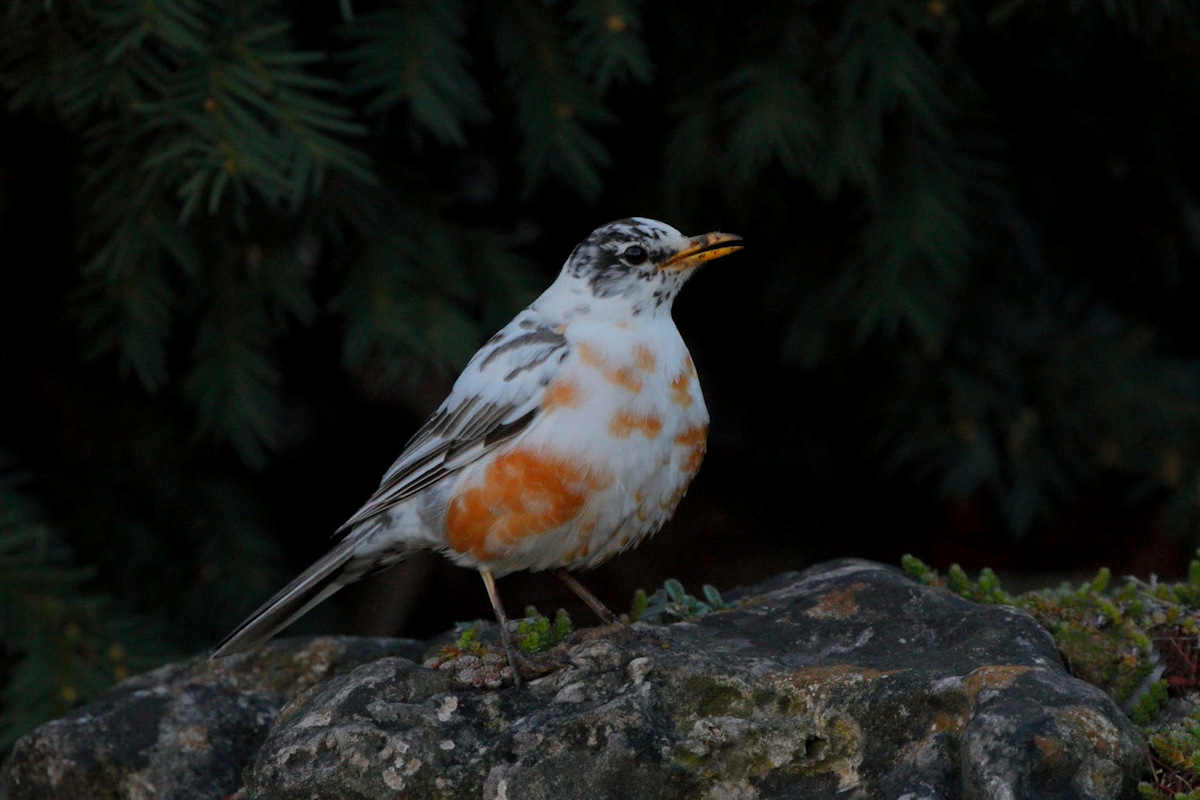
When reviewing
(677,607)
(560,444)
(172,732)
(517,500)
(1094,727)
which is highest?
(560,444)

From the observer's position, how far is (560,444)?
163 inches

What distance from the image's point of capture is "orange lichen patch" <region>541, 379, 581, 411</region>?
4203 mm

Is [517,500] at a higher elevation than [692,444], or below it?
higher

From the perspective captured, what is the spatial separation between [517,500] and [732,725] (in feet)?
3.77

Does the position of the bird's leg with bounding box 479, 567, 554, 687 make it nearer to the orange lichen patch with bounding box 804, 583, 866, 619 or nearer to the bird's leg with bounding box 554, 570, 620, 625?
the bird's leg with bounding box 554, 570, 620, 625

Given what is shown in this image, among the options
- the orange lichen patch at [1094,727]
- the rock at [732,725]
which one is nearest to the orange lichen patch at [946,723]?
the rock at [732,725]

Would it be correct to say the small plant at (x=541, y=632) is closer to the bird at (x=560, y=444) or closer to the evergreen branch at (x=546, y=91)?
the bird at (x=560, y=444)

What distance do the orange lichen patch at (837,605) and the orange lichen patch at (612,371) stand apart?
866mm

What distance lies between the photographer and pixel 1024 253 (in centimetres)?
608

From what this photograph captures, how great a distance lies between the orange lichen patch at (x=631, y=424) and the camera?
13.6ft

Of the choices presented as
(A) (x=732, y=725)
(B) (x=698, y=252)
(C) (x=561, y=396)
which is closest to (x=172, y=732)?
(C) (x=561, y=396)

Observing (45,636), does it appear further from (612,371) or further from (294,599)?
(612,371)

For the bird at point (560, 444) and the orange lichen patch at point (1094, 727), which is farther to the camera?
the bird at point (560, 444)

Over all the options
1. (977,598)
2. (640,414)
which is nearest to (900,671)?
(977,598)
